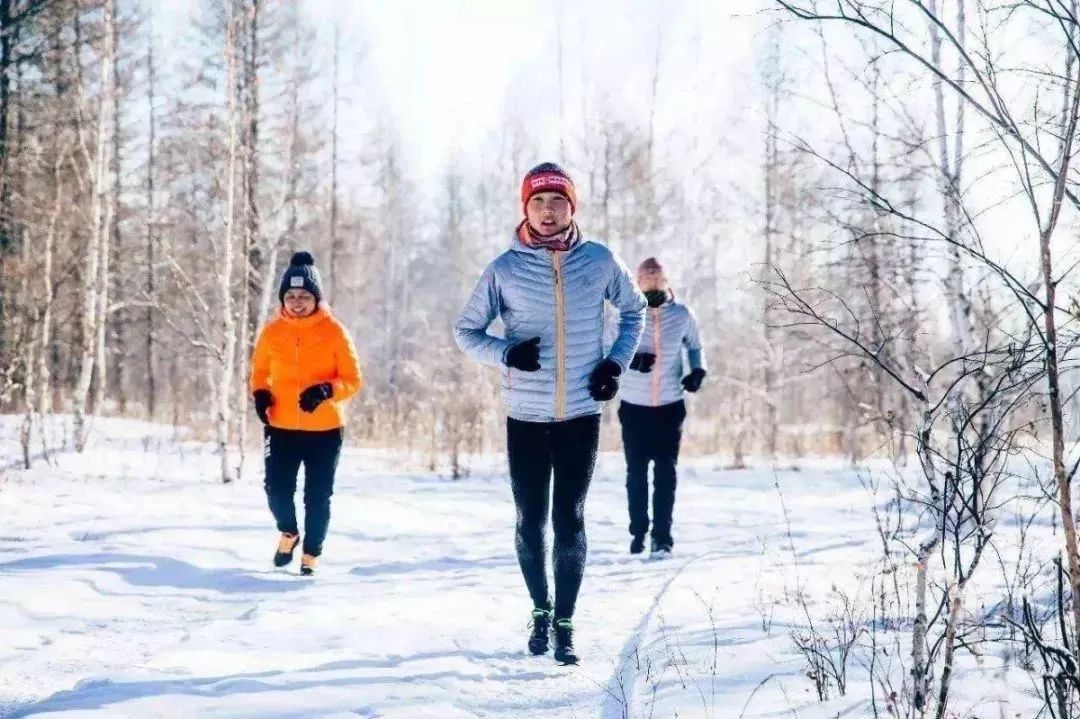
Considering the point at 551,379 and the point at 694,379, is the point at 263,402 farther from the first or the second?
the point at 694,379

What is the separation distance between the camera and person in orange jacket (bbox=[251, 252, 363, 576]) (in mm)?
4867

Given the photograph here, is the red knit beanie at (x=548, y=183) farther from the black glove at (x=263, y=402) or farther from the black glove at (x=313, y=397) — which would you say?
the black glove at (x=263, y=402)

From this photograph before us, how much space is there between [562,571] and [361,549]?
2.80 meters

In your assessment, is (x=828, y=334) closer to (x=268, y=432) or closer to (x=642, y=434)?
(x=642, y=434)

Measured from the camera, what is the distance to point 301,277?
4.93 m

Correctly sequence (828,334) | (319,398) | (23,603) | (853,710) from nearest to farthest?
(853,710) → (23,603) → (319,398) → (828,334)

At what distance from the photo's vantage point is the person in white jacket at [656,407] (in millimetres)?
5730

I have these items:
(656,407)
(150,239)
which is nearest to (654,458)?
(656,407)

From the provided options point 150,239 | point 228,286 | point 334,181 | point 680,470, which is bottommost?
point 680,470

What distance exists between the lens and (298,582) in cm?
457

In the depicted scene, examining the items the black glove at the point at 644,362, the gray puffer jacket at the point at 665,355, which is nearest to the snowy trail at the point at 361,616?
the gray puffer jacket at the point at 665,355

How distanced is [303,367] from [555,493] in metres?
Result: 2.31

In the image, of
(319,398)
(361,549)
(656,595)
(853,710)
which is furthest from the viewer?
(361,549)

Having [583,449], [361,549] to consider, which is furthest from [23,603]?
[583,449]
